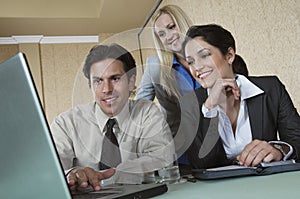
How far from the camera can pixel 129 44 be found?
1.11 metres

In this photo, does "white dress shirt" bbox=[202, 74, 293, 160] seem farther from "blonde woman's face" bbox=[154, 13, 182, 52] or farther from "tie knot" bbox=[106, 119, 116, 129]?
"blonde woman's face" bbox=[154, 13, 182, 52]

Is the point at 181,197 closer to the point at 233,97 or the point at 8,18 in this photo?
the point at 233,97

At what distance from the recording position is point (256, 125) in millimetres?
1069

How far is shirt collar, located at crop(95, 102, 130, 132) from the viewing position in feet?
3.49

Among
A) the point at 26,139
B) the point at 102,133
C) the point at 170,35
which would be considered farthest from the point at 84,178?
the point at 170,35

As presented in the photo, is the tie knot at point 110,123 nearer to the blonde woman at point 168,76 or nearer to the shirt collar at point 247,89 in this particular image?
the blonde woman at point 168,76

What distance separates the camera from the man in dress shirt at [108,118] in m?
1.02

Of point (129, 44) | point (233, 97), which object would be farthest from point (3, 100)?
point (233, 97)

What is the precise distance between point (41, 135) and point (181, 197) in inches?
13.5

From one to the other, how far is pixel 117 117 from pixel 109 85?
110mm

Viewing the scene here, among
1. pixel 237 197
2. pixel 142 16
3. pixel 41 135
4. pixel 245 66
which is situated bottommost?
A: pixel 237 197

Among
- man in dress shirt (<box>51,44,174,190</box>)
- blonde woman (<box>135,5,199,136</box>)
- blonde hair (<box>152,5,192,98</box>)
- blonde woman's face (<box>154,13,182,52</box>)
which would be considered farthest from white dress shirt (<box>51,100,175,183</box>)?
blonde woman's face (<box>154,13,182,52</box>)

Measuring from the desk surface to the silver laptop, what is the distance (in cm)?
31

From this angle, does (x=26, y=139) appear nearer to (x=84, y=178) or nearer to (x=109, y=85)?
(x=84, y=178)
